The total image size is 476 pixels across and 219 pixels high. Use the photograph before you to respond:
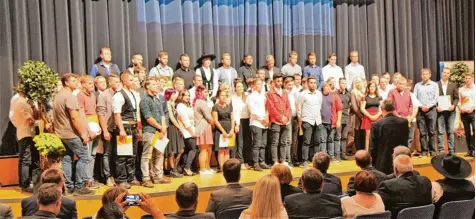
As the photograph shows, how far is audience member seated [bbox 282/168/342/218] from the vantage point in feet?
13.8

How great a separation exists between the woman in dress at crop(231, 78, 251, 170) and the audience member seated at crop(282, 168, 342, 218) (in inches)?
160

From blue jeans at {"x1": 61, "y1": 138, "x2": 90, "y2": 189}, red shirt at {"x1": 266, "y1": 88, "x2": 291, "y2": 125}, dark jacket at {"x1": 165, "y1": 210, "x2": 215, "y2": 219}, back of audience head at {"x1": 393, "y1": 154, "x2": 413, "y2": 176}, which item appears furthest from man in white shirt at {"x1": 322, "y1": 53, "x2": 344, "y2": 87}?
dark jacket at {"x1": 165, "y1": 210, "x2": 215, "y2": 219}

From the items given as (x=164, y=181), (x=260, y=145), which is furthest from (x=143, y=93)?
(x=260, y=145)

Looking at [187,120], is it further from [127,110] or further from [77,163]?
[77,163]

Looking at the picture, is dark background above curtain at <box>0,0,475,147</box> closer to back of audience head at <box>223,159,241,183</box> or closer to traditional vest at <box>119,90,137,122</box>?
traditional vest at <box>119,90,137,122</box>

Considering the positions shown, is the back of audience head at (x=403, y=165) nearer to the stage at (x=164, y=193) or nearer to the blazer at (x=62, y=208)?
the blazer at (x=62, y=208)

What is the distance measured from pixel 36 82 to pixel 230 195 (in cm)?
332

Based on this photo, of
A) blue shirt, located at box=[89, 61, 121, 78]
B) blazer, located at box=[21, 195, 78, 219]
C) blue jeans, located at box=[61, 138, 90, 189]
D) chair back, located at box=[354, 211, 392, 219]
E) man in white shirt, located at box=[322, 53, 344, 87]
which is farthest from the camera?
man in white shirt, located at box=[322, 53, 344, 87]

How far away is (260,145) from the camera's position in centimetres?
843

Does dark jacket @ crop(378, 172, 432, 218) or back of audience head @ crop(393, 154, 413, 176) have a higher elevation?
back of audience head @ crop(393, 154, 413, 176)

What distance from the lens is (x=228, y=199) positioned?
15.1ft

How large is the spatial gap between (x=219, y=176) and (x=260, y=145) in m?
0.79

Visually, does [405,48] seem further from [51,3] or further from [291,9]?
[51,3]

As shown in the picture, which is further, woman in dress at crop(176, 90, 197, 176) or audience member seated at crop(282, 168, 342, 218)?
woman in dress at crop(176, 90, 197, 176)
